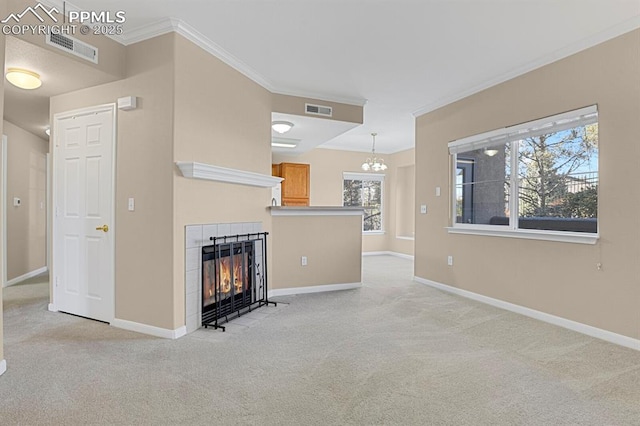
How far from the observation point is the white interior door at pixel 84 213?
3348 millimetres

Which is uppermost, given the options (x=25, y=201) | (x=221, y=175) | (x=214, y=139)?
(x=214, y=139)

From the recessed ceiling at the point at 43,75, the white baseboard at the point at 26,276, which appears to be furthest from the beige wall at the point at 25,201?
the recessed ceiling at the point at 43,75

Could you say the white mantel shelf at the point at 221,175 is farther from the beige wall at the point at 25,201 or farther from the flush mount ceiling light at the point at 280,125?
the beige wall at the point at 25,201

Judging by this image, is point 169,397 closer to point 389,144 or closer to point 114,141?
point 114,141

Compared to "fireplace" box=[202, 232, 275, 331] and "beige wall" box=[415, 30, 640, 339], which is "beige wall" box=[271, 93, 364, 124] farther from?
"fireplace" box=[202, 232, 275, 331]

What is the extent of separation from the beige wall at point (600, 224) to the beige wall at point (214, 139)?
8.84ft

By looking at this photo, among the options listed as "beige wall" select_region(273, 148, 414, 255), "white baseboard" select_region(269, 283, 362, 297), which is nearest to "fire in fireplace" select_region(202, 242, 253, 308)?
"white baseboard" select_region(269, 283, 362, 297)

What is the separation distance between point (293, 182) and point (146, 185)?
165 inches

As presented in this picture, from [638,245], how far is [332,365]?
8.96 feet

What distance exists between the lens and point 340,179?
863 cm

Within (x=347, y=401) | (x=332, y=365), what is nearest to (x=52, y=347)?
(x=332, y=365)

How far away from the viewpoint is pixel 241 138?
396 centimetres
